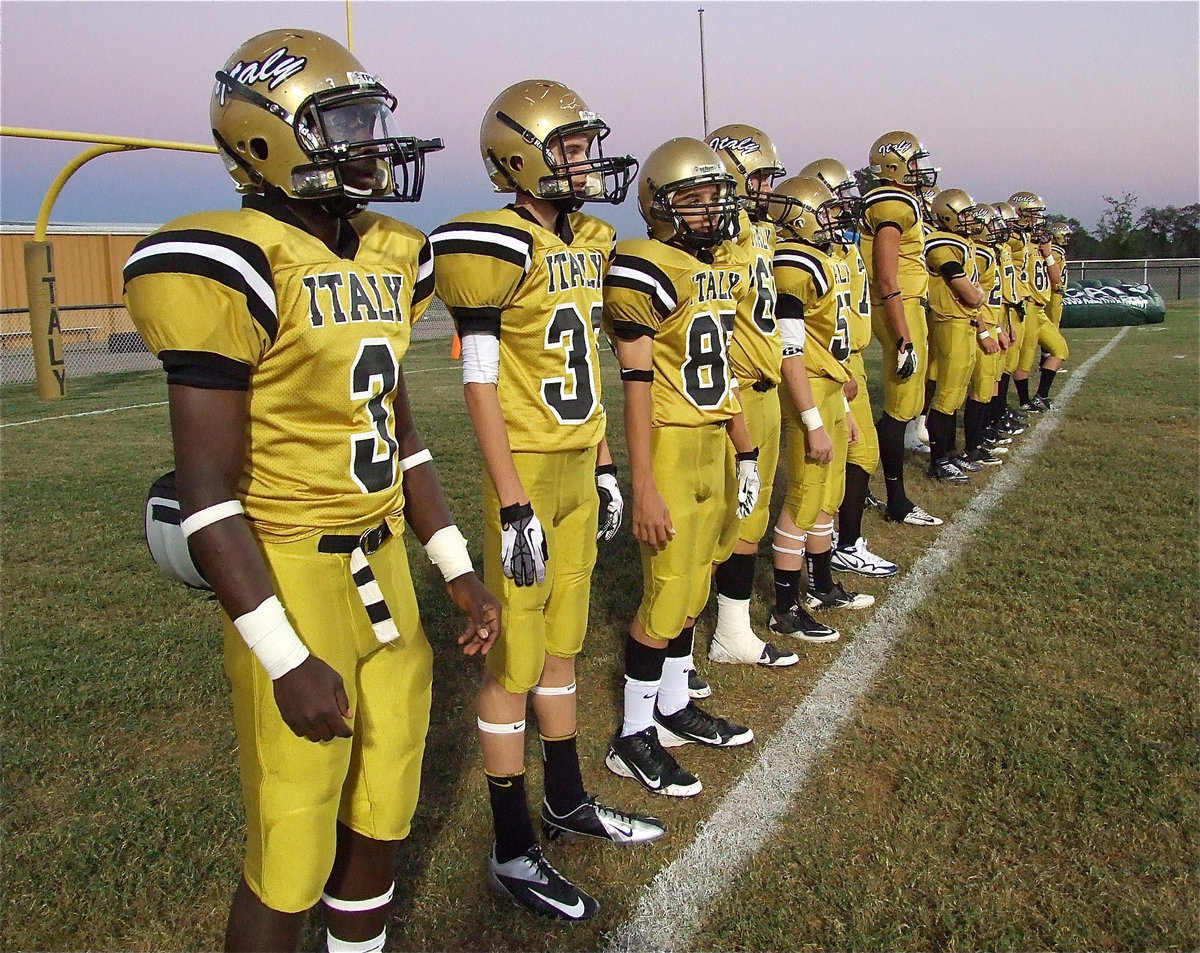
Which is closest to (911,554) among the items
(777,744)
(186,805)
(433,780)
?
(777,744)

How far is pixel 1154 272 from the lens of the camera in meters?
33.8

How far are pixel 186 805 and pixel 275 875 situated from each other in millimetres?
1502

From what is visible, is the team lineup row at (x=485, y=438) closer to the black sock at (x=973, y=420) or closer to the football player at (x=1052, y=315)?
the black sock at (x=973, y=420)

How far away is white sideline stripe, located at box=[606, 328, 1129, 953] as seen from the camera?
2.58 metres

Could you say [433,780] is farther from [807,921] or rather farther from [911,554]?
[911,554]

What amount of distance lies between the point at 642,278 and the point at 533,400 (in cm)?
61

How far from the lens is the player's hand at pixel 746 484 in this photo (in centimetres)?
370

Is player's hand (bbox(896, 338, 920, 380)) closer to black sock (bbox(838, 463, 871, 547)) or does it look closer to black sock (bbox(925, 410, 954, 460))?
black sock (bbox(838, 463, 871, 547))

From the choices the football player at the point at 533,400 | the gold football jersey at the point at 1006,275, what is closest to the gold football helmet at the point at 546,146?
the football player at the point at 533,400

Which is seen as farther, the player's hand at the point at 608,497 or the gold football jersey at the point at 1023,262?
the gold football jersey at the point at 1023,262

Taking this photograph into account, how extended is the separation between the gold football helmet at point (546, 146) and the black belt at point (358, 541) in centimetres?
115

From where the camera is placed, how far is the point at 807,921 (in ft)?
8.34

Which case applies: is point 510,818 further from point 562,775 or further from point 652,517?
point 652,517

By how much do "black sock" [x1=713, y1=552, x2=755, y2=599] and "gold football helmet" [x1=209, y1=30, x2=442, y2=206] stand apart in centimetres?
267
